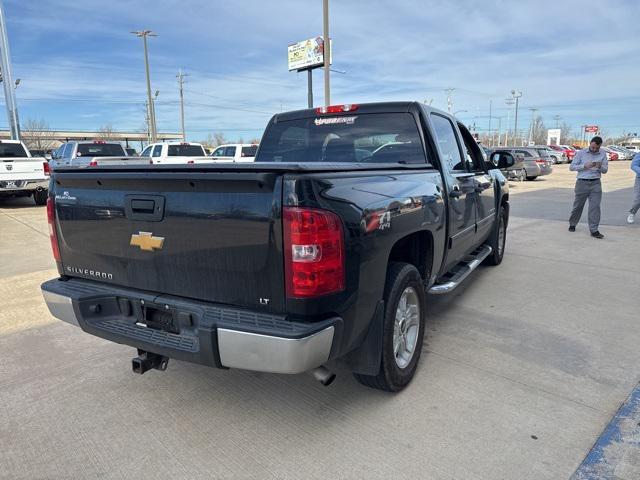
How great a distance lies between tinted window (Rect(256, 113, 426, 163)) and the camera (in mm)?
3977

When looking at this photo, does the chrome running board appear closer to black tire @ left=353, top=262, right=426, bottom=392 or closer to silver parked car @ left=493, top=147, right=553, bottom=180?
black tire @ left=353, top=262, right=426, bottom=392

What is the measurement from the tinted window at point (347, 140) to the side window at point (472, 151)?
1.45 m

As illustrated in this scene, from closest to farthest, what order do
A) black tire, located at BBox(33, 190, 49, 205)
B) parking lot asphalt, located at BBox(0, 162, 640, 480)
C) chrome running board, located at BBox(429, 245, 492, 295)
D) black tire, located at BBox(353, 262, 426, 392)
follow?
parking lot asphalt, located at BBox(0, 162, 640, 480) < black tire, located at BBox(353, 262, 426, 392) < chrome running board, located at BBox(429, 245, 492, 295) < black tire, located at BBox(33, 190, 49, 205)

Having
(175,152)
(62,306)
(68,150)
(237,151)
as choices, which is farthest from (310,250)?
(68,150)

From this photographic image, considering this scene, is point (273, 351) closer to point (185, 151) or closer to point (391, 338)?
point (391, 338)

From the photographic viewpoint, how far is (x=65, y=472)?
8.00ft

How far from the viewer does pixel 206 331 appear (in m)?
2.34

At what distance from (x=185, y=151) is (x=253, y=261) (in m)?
17.0

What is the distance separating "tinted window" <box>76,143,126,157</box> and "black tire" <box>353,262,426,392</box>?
16.9 meters

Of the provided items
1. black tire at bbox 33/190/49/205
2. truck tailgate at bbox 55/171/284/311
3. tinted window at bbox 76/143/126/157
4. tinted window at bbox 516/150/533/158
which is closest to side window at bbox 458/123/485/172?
truck tailgate at bbox 55/171/284/311

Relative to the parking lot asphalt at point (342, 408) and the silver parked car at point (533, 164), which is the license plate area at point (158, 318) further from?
the silver parked car at point (533, 164)

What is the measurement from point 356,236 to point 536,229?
8.37 meters

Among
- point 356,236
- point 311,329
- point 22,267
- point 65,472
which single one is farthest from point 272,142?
point 22,267

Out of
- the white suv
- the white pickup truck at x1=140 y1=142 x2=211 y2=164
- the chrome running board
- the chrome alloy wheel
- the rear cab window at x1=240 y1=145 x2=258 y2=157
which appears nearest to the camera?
the chrome alloy wheel
